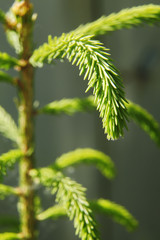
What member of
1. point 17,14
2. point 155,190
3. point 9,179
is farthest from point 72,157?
point 155,190

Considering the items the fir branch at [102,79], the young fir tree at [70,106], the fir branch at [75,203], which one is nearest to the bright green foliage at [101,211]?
the young fir tree at [70,106]

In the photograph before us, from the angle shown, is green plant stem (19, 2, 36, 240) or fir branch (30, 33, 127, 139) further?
green plant stem (19, 2, 36, 240)

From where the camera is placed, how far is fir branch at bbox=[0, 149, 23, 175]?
0.41 meters

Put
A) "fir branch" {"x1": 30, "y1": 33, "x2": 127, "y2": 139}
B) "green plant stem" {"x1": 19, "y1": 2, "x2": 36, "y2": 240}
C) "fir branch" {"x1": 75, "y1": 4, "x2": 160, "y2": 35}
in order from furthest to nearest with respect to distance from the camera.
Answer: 1. "green plant stem" {"x1": 19, "y1": 2, "x2": 36, "y2": 240}
2. "fir branch" {"x1": 75, "y1": 4, "x2": 160, "y2": 35}
3. "fir branch" {"x1": 30, "y1": 33, "x2": 127, "y2": 139}

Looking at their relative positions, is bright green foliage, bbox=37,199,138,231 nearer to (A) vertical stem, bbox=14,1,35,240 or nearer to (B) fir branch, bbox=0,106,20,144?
(A) vertical stem, bbox=14,1,35,240

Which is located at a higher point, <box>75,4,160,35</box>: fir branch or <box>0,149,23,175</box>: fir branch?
<box>75,4,160,35</box>: fir branch

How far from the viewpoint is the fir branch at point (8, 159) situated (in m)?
0.41

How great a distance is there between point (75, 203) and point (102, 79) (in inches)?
8.0

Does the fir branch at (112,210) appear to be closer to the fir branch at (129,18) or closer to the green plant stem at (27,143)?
the green plant stem at (27,143)

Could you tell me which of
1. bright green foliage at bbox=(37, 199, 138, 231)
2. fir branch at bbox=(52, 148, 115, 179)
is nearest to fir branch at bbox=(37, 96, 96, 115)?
fir branch at bbox=(52, 148, 115, 179)

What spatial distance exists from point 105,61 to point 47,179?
0.24 m

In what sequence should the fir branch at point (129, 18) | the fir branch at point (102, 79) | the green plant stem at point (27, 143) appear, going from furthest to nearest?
the green plant stem at point (27, 143)
the fir branch at point (129, 18)
the fir branch at point (102, 79)

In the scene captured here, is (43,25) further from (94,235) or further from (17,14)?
(94,235)

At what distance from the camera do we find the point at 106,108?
1.09 feet
